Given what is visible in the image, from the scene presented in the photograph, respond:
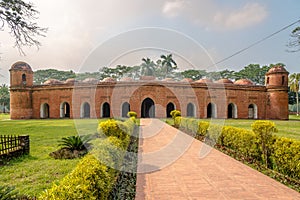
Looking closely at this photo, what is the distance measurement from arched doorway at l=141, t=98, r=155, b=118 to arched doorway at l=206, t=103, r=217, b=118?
652 cm

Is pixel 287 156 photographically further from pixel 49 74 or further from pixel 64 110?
pixel 49 74

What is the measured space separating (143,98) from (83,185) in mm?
24924

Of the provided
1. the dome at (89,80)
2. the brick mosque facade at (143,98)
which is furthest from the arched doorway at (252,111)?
the dome at (89,80)

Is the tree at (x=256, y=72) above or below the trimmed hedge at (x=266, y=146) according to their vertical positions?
above

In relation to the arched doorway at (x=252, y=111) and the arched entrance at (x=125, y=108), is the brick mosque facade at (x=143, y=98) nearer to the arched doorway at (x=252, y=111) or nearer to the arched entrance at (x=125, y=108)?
the arched entrance at (x=125, y=108)

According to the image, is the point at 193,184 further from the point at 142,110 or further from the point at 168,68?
the point at 168,68

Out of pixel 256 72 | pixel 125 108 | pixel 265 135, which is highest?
pixel 256 72

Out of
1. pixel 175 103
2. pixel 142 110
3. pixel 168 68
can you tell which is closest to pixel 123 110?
pixel 142 110

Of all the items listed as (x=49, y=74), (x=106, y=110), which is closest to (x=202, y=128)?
(x=106, y=110)

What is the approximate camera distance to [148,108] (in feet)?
98.4

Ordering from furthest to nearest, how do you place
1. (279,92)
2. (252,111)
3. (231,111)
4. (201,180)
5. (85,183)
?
(252,111) → (231,111) → (279,92) → (201,180) → (85,183)

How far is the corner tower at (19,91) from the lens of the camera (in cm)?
2816

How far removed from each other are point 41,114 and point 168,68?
874 inches

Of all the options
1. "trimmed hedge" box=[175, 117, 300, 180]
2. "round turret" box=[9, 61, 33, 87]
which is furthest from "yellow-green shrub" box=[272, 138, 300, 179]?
"round turret" box=[9, 61, 33, 87]
